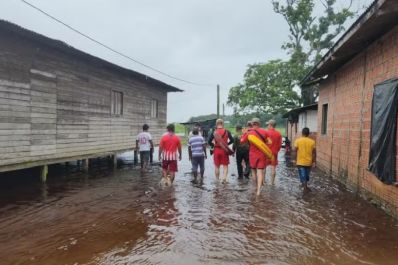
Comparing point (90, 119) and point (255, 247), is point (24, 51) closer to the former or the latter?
point (90, 119)

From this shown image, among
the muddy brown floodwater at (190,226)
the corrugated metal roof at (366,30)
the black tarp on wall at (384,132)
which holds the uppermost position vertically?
the corrugated metal roof at (366,30)

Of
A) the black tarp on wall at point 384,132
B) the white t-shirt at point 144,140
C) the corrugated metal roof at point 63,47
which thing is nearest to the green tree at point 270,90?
the corrugated metal roof at point 63,47

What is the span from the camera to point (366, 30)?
755 centimetres

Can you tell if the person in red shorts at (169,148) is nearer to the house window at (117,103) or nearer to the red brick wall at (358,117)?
the red brick wall at (358,117)

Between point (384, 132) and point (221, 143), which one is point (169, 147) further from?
point (384, 132)

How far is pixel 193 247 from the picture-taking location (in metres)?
5.31

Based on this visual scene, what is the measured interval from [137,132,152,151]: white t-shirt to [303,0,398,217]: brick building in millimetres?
6003

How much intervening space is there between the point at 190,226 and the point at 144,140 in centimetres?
740

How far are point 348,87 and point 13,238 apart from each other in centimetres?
909

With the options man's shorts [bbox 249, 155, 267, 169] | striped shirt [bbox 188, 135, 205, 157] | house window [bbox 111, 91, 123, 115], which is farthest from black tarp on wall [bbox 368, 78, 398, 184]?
house window [bbox 111, 91, 123, 115]

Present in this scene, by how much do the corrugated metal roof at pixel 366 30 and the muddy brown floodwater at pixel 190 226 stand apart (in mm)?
3491

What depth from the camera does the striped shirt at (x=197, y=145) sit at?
11.2m

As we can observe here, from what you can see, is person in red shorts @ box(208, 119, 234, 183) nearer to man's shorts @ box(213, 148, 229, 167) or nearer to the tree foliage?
man's shorts @ box(213, 148, 229, 167)

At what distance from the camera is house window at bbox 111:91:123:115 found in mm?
15766
